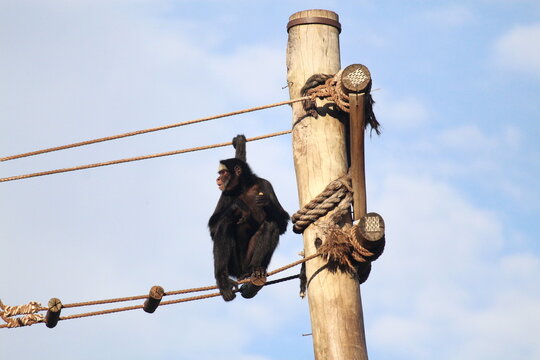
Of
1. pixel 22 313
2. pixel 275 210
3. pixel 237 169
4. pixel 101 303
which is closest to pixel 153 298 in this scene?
pixel 101 303

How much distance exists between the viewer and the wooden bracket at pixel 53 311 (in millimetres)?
6223

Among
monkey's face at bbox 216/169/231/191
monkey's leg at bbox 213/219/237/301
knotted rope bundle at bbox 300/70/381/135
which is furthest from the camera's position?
monkey's face at bbox 216/169/231/191

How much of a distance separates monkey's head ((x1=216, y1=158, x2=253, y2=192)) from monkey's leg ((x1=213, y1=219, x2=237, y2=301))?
55 cm

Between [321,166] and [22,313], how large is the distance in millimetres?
2807

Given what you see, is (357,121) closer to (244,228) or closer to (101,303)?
(101,303)

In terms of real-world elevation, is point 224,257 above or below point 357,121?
above

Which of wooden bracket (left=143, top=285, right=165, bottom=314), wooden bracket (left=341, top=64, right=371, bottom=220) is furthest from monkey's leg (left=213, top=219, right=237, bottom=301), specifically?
wooden bracket (left=341, top=64, right=371, bottom=220)

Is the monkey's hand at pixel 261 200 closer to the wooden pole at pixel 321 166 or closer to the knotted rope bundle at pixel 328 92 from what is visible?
the wooden pole at pixel 321 166

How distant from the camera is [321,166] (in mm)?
5895

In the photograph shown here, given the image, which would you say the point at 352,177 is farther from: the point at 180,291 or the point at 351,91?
the point at 180,291

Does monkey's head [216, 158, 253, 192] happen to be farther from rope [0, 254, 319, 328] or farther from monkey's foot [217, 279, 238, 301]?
rope [0, 254, 319, 328]

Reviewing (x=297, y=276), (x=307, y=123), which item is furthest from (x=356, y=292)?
(x=307, y=123)

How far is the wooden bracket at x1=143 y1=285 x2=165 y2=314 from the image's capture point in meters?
6.16

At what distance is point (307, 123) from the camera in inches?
239
